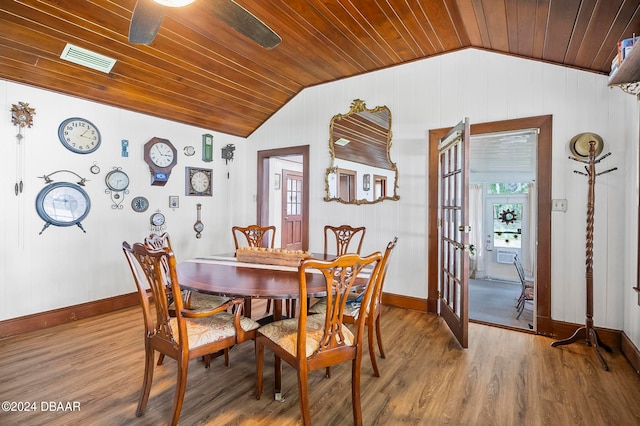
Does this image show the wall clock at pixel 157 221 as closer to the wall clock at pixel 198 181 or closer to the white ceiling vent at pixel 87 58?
the wall clock at pixel 198 181

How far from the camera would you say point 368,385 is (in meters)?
2.21

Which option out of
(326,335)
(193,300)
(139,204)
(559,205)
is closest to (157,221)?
(139,204)

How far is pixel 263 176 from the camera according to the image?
501 centimetres

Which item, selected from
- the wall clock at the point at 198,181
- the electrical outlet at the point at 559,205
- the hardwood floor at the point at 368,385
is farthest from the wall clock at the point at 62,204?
the electrical outlet at the point at 559,205

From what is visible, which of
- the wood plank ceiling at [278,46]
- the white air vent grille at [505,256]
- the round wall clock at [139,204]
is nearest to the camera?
the wood plank ceiling at [278,46]

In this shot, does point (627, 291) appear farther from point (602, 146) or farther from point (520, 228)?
point (520, 228)

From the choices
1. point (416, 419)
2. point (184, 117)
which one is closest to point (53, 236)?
point (184, 117)

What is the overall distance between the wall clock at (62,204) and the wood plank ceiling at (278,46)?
0.83 metres

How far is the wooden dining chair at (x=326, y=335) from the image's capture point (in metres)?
1.62

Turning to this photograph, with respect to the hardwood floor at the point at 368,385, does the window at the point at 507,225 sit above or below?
above

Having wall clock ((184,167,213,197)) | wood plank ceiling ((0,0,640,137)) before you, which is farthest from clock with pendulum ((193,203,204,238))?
wood plank ceiling ((0,0,640,137))

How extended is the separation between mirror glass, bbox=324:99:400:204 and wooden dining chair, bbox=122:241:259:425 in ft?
7.99

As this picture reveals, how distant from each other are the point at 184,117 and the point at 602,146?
4417 millimetres

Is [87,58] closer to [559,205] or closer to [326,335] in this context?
[326,335]
